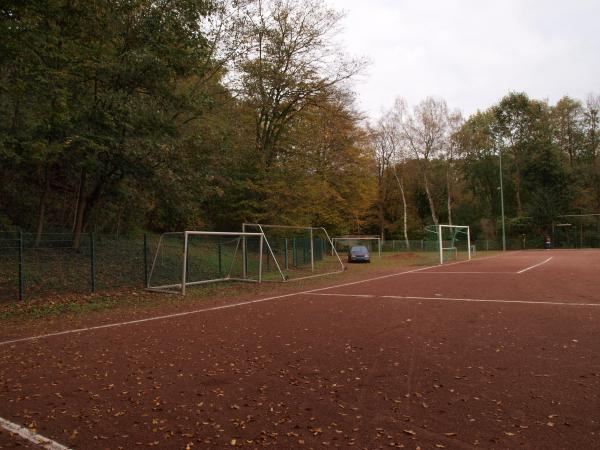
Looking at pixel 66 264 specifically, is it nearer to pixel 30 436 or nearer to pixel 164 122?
pixel 164 122

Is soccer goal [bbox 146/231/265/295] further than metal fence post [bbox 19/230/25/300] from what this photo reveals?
Yes

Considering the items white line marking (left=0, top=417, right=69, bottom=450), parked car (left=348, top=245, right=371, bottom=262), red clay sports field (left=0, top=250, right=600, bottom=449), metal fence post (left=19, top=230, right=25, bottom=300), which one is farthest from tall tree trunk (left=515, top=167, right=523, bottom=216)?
white line marking (left=0, top=417, right=69, bottom=450)

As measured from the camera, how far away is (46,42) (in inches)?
478

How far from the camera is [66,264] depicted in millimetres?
14500

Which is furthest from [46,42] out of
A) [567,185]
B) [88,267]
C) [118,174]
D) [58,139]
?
[567,185]

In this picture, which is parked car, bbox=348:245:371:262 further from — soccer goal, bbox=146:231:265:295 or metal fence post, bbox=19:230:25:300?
metal fence post, bbox=19:230:25:300

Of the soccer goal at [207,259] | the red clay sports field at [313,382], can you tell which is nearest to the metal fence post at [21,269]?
the red clay sports field at [313,382]

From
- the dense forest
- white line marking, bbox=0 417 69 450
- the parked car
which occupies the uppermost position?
the dense forest

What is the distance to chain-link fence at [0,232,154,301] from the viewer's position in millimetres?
12727

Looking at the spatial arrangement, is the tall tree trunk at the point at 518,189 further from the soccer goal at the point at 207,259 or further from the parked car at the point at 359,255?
the soccer goal at the point at 207,259

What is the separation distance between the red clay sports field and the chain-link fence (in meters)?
4.71

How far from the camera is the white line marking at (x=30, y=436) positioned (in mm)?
3959

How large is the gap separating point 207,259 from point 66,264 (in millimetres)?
5723

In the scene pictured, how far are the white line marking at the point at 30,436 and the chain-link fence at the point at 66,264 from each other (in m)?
9.08
